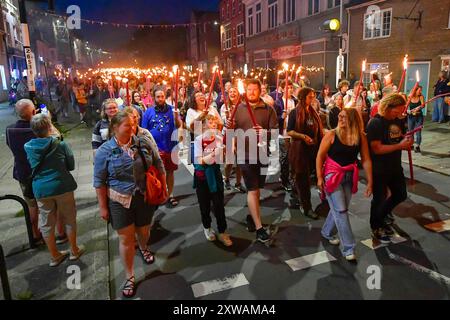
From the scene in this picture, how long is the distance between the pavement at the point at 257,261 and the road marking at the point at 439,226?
0.05 ft

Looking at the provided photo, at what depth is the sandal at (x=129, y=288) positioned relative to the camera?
3.75 metres

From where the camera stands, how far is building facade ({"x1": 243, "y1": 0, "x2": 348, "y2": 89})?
21.5 m

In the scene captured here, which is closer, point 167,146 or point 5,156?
point 167,146


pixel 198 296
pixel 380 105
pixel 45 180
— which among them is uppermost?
pixel 380 105

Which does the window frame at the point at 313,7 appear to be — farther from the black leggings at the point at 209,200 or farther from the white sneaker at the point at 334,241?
the black leggings at the point at 209,200

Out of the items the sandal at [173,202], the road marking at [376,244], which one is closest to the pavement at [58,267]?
the sandal at [173,202]

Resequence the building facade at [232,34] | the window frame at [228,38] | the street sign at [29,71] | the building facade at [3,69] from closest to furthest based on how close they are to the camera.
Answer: the street sign at [29,71]
the building facade at [3,69]
the building facade at [232,34]
the window frame at [228,38]

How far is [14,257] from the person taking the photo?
458 cm

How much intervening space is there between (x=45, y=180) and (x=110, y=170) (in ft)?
3.34

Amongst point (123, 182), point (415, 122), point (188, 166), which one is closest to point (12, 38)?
point (188, 166)

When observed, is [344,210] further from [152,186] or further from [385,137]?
[152,186]

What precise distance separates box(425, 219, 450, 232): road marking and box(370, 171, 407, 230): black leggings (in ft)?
2.85

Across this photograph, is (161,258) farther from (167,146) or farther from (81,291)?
(167,146)

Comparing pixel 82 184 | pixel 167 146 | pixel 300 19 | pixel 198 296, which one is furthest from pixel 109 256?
pixel 300 19
